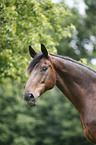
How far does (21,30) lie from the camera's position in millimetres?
9078

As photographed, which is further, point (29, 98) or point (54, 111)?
point (54, 111)

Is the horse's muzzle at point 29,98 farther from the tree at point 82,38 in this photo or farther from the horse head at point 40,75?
the tree at point 82,38

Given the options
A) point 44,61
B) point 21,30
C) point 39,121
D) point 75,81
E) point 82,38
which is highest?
point 44,61

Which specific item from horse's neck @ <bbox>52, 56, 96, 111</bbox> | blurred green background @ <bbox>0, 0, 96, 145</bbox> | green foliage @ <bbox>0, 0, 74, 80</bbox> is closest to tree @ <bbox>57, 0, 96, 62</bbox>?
blurred green background @ <bbox>0, 0, 96, 145</bbox>

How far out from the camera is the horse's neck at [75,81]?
402cm

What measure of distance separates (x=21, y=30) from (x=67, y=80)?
5.45 m

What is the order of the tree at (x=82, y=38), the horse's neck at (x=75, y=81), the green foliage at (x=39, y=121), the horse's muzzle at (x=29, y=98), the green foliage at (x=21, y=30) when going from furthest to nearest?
the tree at (x=82, y=38) → the green foliage at (x=39, y=121) → the green foliage at (x=21, y=30) → the horse's neck at (x=75, y=81) → the horse's muzzle at (x=29, y=98)

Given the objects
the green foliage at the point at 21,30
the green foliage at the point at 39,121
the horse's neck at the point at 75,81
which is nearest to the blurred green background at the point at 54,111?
the green foliage at the point at 39,121

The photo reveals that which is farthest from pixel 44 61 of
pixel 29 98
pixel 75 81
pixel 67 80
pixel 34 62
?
pixel 29 98

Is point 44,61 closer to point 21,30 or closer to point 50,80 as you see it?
point 50,80

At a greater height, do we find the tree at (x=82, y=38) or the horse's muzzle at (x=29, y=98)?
the horse's muzzle at (x=29, y=98)

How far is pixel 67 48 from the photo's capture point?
26.8 m

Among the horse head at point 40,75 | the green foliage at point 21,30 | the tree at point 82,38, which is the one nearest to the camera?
the horse head at point 40,75

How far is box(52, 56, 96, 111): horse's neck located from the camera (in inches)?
158
